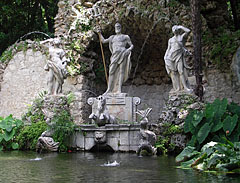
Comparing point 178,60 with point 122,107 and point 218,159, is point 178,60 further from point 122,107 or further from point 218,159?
point 218,159

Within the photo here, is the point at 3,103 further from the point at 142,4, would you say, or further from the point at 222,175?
the point at 222,175

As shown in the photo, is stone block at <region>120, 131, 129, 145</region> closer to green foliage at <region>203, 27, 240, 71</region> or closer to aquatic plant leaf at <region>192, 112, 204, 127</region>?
aquatic plant leaf at <region>192, 112, 204, 127</region>

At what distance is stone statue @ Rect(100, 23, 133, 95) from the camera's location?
10.2 metres

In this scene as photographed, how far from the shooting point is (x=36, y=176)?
A: 4742 millimetres

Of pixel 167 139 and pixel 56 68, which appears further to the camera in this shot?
pixel 56 68

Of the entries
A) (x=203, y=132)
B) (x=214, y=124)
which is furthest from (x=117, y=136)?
(x=214, y=124)

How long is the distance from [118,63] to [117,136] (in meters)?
2.77

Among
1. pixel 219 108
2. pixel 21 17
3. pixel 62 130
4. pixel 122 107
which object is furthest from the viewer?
pixel 21 17

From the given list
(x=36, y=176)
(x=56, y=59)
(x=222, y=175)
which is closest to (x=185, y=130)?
(x=222, y=175)

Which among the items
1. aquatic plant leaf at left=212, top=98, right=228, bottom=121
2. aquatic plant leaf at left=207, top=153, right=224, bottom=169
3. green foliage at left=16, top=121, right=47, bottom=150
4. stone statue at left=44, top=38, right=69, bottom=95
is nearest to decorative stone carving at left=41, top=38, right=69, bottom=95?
stone statue at left=44, top=38, right=69, bottom=95

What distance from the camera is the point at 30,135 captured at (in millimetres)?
9008

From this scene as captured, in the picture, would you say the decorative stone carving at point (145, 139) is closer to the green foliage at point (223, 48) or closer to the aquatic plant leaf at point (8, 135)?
the aquatic plant leaf at point (8, 135)

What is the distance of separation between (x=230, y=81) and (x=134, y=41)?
13.2 ft

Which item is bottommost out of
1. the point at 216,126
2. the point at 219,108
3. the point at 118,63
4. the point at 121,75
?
the point at 216,126
